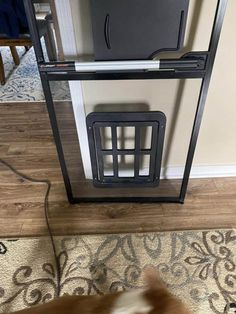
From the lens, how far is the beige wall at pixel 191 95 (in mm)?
932

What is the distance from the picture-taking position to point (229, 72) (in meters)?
1.07

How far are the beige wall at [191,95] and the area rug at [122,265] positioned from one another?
0.43 m

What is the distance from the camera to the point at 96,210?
1.31 metres

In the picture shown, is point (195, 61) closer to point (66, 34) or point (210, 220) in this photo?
point (66, 34)

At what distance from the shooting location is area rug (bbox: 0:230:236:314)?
3.28 ft

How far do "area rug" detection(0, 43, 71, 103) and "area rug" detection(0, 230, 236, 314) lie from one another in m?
1.05

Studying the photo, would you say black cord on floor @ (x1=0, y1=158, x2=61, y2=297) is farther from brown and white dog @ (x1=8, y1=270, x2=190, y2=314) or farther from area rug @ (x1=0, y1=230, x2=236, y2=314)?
brown and white dog @ (x1=8, y1=270, x2=190, y2=314)

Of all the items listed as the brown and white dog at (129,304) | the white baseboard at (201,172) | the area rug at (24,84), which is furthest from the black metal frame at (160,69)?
the area rug at (24,84)

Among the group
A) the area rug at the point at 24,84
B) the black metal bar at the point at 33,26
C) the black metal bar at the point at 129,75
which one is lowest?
the area rug at the point at 24,84

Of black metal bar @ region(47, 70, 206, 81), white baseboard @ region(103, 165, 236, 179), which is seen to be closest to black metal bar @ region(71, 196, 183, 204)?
white baseboard @ region(103, 165, 236, 179)

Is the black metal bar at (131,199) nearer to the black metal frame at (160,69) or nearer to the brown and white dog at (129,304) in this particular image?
the black metal frame at (160,69)

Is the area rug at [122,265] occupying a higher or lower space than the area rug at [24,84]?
lower

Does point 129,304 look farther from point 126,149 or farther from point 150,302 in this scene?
point 126,149

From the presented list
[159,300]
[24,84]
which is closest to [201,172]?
[159,300]
